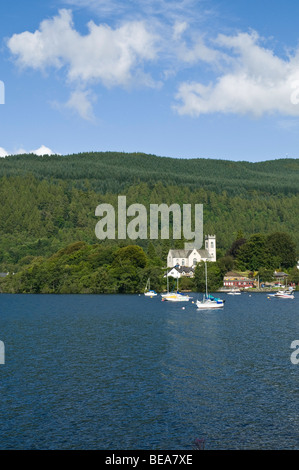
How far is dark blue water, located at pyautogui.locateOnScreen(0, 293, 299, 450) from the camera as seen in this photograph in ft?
111

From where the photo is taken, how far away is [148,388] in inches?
1777

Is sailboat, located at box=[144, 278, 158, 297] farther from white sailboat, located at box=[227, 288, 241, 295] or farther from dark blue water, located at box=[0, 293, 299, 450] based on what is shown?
dark blue water, located at box=[0, 293, 299, 450]

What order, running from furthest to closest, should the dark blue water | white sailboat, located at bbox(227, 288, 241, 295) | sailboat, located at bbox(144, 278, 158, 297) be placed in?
white sailboat, located at bbox(227, 288, 241, 295), sailboat, located at bbox(144, 278, 158, 297), the dark blue water

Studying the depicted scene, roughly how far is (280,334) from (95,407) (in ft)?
147

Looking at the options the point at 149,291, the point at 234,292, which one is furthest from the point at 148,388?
the point at 234,292

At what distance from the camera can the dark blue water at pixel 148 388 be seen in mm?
33812

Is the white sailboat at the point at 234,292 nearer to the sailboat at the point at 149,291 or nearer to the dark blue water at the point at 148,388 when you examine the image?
the sailboat at the point at 149,291

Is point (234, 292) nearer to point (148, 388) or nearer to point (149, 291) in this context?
point (149, 291)

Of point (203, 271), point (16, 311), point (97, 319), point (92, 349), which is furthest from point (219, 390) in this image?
point (203, 271)

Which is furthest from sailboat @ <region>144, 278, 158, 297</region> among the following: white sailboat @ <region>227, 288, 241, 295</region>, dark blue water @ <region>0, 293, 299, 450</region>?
dark blue water @ <region>0, 293, 299, 450</region>

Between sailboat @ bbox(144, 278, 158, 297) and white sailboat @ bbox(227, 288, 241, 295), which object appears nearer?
sailboat @ bbox(144, 278, 158, 297)

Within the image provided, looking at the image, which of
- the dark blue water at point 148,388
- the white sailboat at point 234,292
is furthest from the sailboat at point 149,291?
the dark blue water at point 148,388

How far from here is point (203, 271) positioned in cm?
19988
